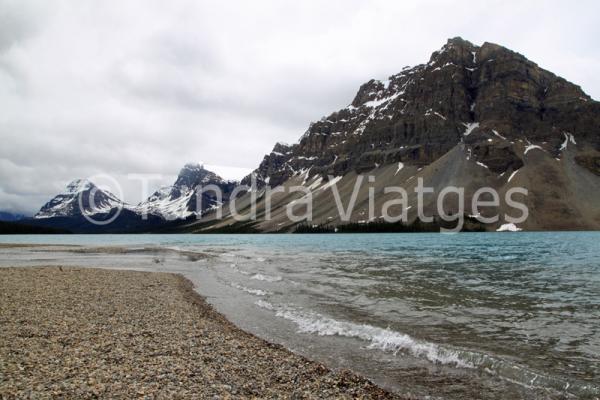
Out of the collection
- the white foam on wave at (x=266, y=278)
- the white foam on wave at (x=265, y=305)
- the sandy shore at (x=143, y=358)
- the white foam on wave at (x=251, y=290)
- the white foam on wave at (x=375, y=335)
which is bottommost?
the white foam on wave at (x=266, y=278)

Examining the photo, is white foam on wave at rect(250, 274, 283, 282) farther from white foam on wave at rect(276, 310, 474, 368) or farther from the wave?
white foam on wave at rect(276, 310, 474, 368)

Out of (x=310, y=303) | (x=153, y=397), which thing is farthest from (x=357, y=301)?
(x=153, y=397)

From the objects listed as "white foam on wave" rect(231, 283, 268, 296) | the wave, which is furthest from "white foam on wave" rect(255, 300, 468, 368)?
"white foam on wave" rect(231, 283, 268, 296)

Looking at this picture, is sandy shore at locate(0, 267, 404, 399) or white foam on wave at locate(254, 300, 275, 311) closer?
sandy shore at locate(0, 267, 404, 399)

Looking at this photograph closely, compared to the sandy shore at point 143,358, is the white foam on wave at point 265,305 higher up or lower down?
Answer: lower down

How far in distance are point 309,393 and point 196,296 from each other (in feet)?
65.0

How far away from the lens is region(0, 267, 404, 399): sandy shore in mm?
10398

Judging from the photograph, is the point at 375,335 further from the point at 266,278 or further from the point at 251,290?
the point at 266,278

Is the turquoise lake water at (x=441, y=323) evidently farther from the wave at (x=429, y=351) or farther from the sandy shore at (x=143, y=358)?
the sandy shore at (x=143, y=358)

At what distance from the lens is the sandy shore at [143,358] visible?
10398mm

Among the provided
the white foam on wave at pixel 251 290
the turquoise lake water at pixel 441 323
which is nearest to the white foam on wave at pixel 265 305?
the turquoise lake water at pixel 441 323

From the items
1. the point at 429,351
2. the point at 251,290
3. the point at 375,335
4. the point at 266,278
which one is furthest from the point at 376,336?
the point at 266,278

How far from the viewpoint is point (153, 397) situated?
31.9 ft

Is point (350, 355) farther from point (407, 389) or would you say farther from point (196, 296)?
point (196, 296)
